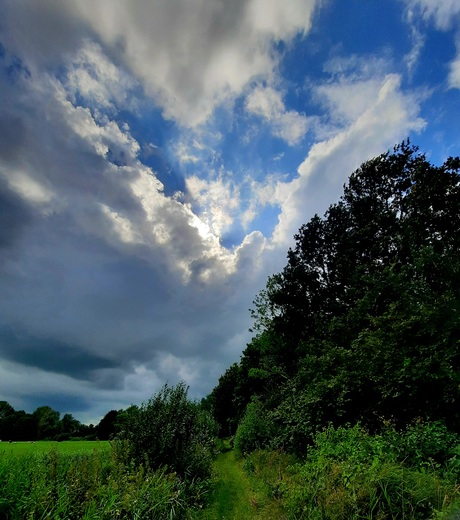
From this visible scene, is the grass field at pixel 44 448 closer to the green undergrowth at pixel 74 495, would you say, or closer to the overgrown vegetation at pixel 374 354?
the green undergrowth at pixel 74 495

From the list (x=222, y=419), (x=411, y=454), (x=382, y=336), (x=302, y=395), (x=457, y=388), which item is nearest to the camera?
(x=411, y=454)

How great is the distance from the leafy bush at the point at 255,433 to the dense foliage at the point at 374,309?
1.48m

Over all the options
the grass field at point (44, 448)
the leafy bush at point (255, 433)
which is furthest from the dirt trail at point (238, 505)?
the leafy bush at point (255, 433)

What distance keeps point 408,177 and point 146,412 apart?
20876 millimetres

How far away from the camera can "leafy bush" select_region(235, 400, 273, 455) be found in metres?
21.8

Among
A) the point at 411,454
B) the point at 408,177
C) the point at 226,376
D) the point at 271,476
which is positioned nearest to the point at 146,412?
the point at 271,476

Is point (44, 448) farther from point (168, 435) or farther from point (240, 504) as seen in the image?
point (240, 504)

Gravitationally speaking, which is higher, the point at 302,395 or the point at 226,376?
the point at 226,376

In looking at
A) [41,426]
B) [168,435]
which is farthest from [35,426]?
[168,435]

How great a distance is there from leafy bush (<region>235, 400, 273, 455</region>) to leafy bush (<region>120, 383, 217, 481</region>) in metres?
9.29

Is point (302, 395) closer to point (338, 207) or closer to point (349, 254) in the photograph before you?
point (349, 254)

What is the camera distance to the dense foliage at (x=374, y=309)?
12.3 metres

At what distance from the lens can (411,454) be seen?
27.5 feet

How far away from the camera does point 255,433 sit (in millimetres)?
23203
